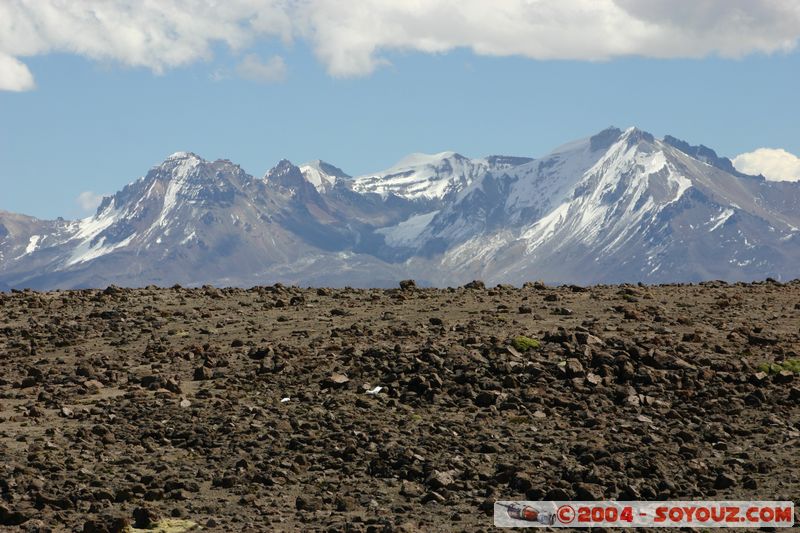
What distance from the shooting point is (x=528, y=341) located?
3341 centimetres

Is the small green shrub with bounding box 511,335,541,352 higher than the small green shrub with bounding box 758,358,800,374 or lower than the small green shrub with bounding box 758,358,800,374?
higher

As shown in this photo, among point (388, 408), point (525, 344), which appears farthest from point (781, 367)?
point (388, 408)

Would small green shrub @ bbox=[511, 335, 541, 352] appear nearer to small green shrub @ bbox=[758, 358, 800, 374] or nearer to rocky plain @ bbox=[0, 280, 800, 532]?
rocky plain @ bbox=[0, 280, 800, 532]

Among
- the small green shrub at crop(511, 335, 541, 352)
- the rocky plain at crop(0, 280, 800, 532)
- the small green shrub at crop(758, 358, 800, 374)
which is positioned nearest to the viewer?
the rocky plain at crop(0, 280, 800, 532)

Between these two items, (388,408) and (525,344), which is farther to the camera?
(525,344)

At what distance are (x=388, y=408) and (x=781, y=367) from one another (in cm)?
1029

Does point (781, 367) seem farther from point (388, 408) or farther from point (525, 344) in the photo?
point (388, 408)

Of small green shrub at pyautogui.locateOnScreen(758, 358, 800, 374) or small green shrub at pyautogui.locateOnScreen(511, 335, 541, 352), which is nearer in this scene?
small green shrub at pyautogui.locateOnScreen(758, 358, 800, 374)

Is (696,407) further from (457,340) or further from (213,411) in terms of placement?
(213,411)

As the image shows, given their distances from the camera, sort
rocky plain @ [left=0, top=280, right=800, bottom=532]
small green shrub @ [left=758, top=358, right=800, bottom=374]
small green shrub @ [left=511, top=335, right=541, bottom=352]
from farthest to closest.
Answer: small green shrub @ [left=511, top=335, right=541, bottom=352] < small green shrub @ [left=758, top=358, right=800, bottom=374] < rocky plain @ [left=0, top=280, right=800, bottom=532]

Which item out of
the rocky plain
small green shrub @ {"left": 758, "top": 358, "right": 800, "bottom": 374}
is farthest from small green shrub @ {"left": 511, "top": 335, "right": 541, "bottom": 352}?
small green shrub @ {"left": 758, "top": 358, "right": 800, "bottom": 374}

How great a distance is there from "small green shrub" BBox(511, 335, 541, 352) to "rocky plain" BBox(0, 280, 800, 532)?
46 mm

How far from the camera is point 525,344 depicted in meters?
33.2

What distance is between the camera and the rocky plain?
922 inches
